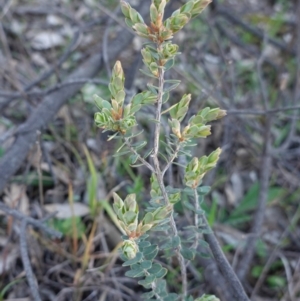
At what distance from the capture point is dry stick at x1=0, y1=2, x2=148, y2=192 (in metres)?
1.67

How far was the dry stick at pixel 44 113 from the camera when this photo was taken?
1668 millimetres

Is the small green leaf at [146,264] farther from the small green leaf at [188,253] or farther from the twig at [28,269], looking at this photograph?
the twig at [28,269]

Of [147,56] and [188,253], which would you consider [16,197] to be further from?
[147,56]

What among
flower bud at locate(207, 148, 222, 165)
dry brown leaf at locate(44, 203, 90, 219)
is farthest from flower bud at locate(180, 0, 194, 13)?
dry brown leaf at locate(44, 203, 90, 219)

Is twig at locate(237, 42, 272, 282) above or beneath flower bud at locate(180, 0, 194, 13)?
beneath

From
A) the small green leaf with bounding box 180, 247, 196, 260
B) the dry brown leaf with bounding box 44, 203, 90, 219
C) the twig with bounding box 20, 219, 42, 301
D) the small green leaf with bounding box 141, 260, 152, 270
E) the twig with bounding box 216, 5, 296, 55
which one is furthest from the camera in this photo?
the twig with bounding box 216, 5, 296, 55

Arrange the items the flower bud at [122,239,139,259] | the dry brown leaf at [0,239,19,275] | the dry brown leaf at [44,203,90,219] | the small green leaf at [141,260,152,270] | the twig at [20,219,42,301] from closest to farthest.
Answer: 1. the flower bud at [122,239,139,259]
2. the small green leaf at [141,260,152,270]
3. the twig at [20,219,42,301]
4. the dry brown leaf at [0,239,19,275]
5. the dry brown leaf at [44,203,90,219]

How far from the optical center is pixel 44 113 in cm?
182

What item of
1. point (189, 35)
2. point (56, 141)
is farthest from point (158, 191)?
point (189, 35)

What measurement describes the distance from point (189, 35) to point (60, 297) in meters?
1.55

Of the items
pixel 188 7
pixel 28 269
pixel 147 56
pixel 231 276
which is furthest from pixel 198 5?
pixel 28 269

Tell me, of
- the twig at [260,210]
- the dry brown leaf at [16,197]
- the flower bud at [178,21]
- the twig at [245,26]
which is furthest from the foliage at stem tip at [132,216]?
the twig at [245,26]

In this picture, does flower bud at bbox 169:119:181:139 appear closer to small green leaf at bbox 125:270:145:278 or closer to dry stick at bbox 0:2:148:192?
small green leaf at bbox 125:270:145:278

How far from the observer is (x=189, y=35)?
2621 mm
